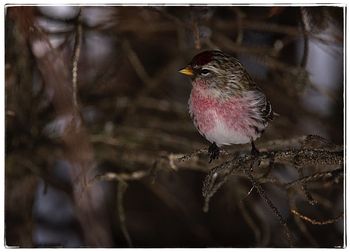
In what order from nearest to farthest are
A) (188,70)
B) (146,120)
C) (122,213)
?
1. (188,70)
2. (122,213)
3. (146,120)

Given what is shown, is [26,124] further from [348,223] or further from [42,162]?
[348,223]

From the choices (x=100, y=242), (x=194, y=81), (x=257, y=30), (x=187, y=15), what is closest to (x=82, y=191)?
(x=100, y=242)

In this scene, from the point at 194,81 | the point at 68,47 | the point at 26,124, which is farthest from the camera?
the point at 26,124

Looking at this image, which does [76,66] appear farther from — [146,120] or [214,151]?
[146,120]

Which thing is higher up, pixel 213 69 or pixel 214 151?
pixel 213 69

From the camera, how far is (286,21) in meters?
1.03

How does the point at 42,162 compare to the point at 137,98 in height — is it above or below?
below

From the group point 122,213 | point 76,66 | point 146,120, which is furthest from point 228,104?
point 146,120

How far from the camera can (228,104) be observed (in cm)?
80

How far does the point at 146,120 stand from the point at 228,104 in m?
0.57

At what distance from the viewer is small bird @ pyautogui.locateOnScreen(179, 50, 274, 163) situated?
2.53 ft

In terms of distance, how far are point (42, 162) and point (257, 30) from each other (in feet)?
A: 1.84

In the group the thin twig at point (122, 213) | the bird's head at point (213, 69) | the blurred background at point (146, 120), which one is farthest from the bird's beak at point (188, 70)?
the thin twig at point (122, 213)

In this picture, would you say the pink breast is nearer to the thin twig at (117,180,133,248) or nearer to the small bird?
the small bird
